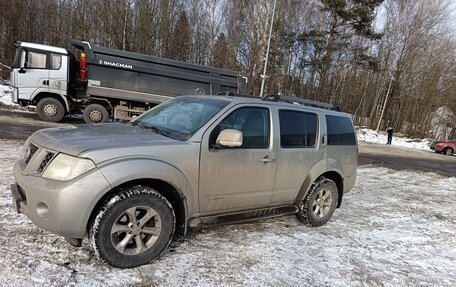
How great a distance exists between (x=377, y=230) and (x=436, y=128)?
142 ft

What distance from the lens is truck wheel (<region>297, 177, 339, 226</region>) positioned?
5039mm

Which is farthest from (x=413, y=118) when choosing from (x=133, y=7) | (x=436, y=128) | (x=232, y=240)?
(x=232, y=240)

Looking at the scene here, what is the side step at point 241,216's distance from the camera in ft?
12.5

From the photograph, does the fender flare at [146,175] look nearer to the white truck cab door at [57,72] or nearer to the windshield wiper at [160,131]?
the windshield wiper at [160,131]

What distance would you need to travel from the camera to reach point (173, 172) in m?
3.49

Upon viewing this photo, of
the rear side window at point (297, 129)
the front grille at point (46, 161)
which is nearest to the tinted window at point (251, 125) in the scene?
the rear side window at point (297, 129)

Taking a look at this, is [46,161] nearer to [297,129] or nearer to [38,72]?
[297,129]

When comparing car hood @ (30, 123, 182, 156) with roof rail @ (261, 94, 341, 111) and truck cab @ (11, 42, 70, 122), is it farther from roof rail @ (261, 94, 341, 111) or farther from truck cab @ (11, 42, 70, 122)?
truck cab @ (11, 42, 70, 122)

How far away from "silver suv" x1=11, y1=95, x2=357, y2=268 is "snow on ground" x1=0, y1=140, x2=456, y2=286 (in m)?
0.29

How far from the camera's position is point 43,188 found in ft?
10.1

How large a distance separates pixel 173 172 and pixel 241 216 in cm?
117

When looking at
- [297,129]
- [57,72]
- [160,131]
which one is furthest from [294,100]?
[57,72]

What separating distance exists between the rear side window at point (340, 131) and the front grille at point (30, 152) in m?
3.89

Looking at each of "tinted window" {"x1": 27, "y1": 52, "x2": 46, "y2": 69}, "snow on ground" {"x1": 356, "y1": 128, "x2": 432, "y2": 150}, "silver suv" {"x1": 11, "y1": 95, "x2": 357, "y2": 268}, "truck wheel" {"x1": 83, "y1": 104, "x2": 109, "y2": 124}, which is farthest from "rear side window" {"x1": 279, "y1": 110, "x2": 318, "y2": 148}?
"snow on ground" {"x1": 356, "y1": 128, "x2": 432, "y2": 150}
